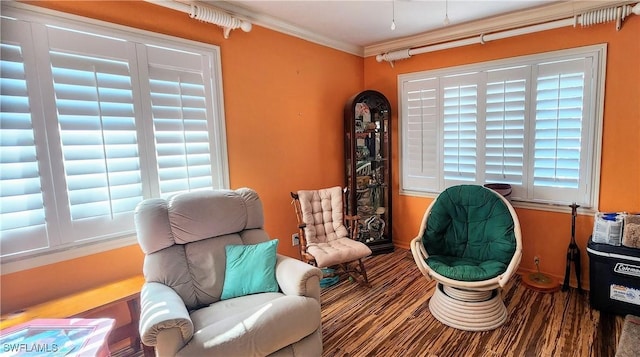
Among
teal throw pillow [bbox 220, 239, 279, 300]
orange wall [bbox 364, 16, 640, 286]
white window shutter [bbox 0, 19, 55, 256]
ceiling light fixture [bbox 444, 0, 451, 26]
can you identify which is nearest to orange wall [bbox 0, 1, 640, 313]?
orange wall [bbox 364, 16, 640, 286]

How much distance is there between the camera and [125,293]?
1.97 meters

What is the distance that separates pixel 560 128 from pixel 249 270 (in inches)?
115

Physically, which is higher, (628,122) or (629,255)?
(628,122)

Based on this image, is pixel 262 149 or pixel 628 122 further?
pixel 262 149

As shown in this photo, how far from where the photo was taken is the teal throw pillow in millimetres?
2012

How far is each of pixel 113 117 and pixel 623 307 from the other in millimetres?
3877

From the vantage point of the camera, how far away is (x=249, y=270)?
6.73ft

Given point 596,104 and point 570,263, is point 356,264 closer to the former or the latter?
point 570,263

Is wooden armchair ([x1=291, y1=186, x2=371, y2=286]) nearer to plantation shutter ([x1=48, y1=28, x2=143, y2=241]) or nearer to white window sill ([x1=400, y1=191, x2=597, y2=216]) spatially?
plantation shutter ([x1=48, y1=28, x2=143, y2=241])

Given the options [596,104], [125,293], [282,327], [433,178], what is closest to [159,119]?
[125,293]

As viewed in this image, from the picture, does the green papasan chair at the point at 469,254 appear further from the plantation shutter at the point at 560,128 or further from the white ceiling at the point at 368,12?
the white ceiling at the point at 368,12

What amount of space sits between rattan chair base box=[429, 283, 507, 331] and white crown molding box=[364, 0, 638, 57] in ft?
7.97

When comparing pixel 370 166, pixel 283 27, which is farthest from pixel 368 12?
pixel 370 166

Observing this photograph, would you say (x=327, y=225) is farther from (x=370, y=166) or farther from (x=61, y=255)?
(x=61, y=255)
